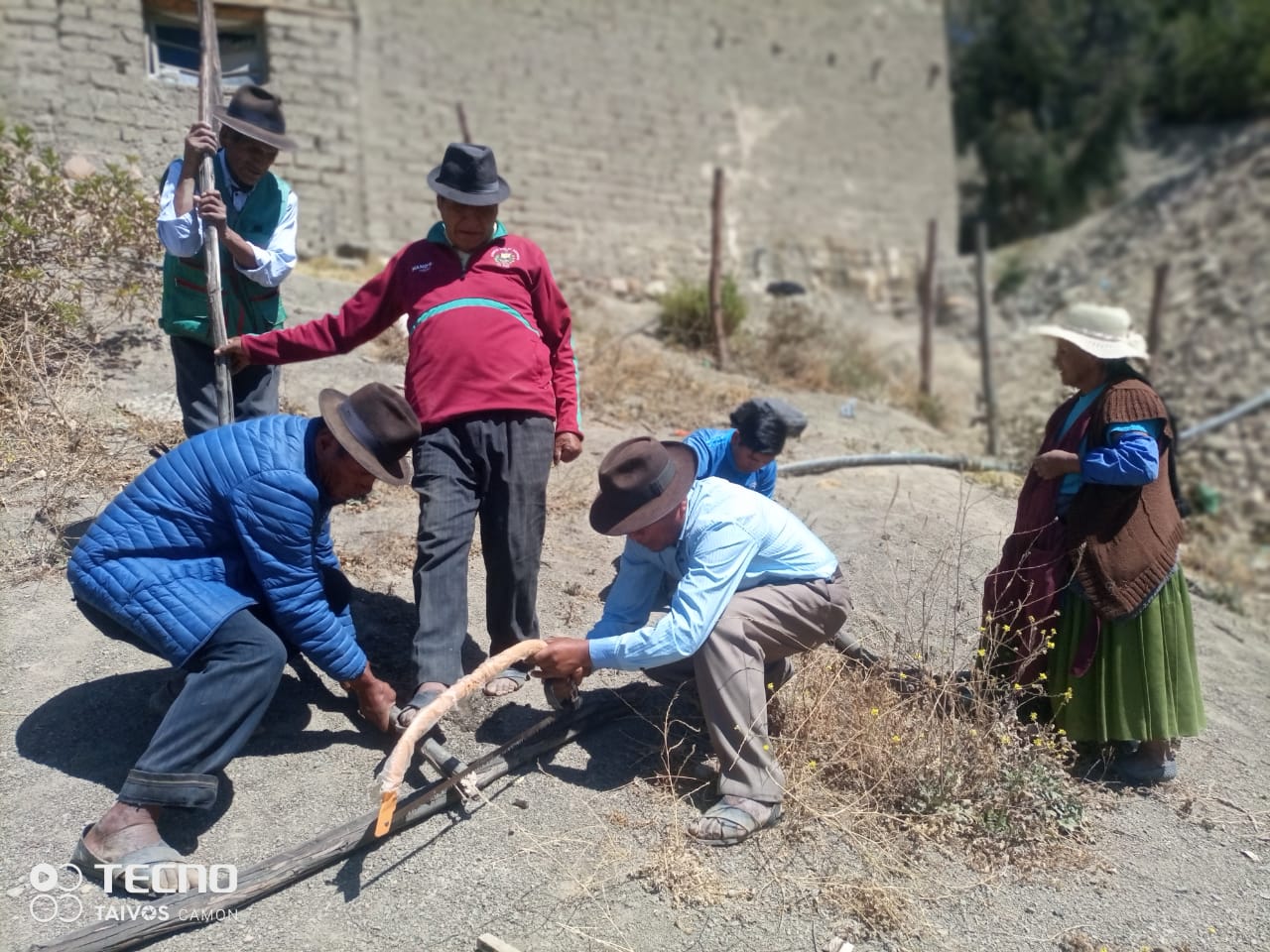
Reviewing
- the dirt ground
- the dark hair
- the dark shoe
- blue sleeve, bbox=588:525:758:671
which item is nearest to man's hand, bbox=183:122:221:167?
the dirt ground

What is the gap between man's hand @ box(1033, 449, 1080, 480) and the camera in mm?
3848

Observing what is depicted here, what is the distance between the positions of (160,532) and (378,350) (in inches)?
169

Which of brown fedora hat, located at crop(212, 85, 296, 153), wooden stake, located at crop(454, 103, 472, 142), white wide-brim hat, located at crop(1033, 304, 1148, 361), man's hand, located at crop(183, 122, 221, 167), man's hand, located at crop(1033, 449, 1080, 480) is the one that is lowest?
man's hand, located at crop(1033, 449, 1080, 480)

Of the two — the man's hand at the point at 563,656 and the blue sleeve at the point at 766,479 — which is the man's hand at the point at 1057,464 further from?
the man's hand at the point at 563,656

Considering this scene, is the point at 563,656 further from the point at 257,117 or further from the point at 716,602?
the point at 257,117

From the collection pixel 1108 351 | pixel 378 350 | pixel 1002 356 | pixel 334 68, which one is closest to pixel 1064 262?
pixel 1002 356

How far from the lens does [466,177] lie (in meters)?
3.83

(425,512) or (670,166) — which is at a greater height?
(670,166)

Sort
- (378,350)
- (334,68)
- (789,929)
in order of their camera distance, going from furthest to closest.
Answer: (334,68) → (378,350) → (789,929)

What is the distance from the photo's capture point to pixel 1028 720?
4109mm

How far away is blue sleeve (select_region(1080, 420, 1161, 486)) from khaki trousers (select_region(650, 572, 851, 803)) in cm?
102

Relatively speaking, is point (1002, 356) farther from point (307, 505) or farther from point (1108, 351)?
point (307, 505)

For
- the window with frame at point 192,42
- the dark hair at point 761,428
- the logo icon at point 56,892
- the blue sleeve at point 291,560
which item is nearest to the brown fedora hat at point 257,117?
the blue sleeve at point 291,560

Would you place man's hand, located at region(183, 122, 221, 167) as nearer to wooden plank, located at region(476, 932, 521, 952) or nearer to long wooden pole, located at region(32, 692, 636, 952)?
long wooden pole, located at region(32, 692, 636, 952)
